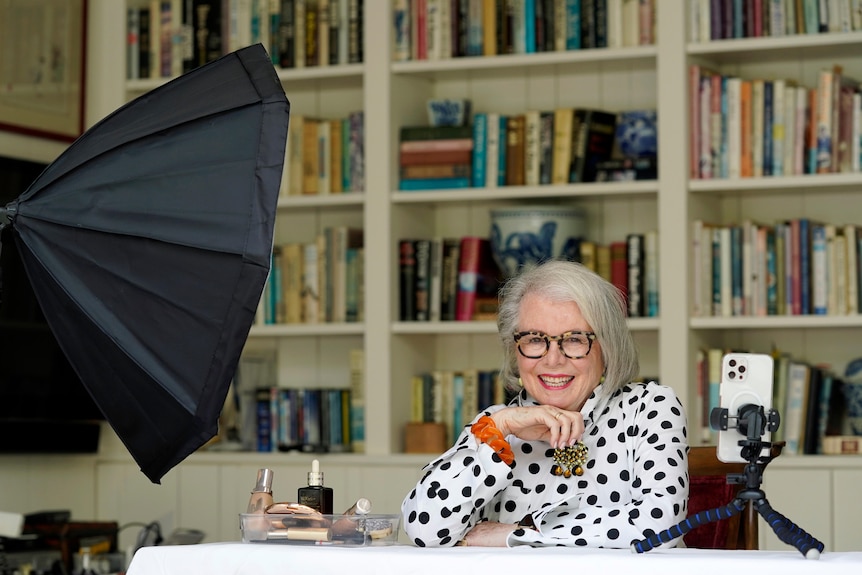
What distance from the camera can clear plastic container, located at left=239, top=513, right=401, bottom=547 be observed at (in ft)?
6.04

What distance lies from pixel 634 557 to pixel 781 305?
220cm

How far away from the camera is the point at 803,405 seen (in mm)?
3619

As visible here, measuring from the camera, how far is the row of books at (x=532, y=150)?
3838 millimetres

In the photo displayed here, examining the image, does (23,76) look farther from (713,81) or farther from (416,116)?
(713,81)

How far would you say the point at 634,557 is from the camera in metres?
1.63

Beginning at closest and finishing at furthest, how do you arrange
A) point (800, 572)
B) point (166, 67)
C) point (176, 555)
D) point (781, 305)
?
point (800, 572), point (176, 555), point (781, 305), point (166, 67)

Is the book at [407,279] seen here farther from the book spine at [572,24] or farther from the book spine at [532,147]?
the book spine at [572,24]

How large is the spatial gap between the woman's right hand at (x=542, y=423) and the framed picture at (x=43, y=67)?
7.61 feet

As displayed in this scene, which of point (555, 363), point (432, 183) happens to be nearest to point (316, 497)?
point (555, 363)

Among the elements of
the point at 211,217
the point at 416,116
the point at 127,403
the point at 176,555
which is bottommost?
the point at 176,555

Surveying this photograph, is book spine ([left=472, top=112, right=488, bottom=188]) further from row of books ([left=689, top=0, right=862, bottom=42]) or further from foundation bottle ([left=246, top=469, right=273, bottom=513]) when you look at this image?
foundation bottle ([left=246, top=469, right=273, bottom=513])

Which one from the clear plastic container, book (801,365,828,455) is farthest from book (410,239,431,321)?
the clear plastic container

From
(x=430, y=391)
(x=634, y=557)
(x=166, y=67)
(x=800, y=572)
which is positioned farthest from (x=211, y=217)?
(x=166, y=67)

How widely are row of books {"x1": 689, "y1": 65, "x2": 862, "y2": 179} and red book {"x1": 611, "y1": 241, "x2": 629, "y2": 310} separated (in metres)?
0.30
